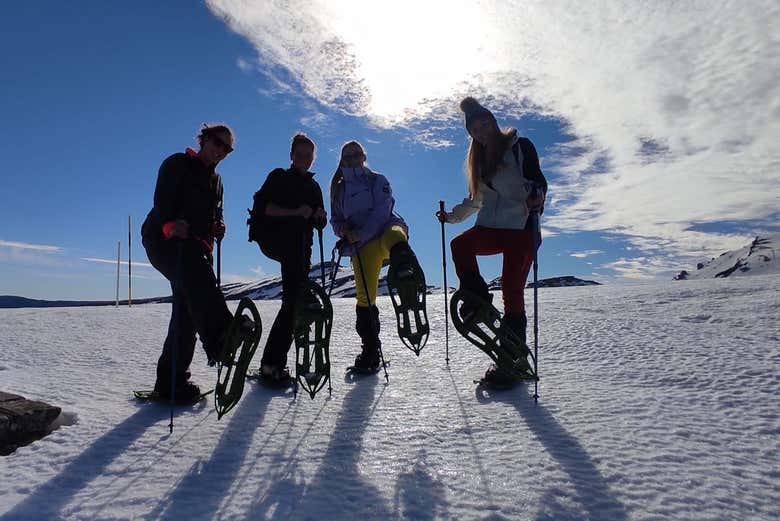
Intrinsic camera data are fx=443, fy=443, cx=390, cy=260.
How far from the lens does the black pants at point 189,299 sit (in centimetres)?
344

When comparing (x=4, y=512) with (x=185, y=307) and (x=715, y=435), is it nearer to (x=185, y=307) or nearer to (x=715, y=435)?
(x=185, y=307)

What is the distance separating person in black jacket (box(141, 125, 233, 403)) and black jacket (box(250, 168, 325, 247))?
44 centimetres

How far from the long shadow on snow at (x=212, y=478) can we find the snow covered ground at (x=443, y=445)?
1cm

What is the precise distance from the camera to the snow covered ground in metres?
1.98

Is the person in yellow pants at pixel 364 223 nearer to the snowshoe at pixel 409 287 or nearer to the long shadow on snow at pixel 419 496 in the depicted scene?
the snowshoe at pixel 409 287

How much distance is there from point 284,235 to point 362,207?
35.5 inches

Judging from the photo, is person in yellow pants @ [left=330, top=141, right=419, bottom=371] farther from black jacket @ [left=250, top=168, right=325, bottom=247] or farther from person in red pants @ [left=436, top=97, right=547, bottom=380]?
person in red pants @ [left=436, top=97, right=547, bottom=380]

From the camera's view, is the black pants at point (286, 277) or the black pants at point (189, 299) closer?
the black pants at point (189, 299)

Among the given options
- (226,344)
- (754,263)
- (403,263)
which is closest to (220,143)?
(226,344)

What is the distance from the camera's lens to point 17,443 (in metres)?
2.86

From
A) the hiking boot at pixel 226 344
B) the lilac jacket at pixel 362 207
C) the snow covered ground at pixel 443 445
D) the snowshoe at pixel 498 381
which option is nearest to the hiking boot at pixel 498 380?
the snowshoe at pixel 498 381

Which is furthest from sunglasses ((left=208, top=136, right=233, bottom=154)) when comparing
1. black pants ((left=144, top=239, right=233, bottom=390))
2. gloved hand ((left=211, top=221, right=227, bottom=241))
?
black pants ((left=144, top=239, right=233, bottom=390))

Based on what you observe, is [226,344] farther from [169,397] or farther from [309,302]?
[169,397]

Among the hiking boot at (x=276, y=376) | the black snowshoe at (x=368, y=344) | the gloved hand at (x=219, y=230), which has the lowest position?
the hiking boot at (x=276, y=376)
